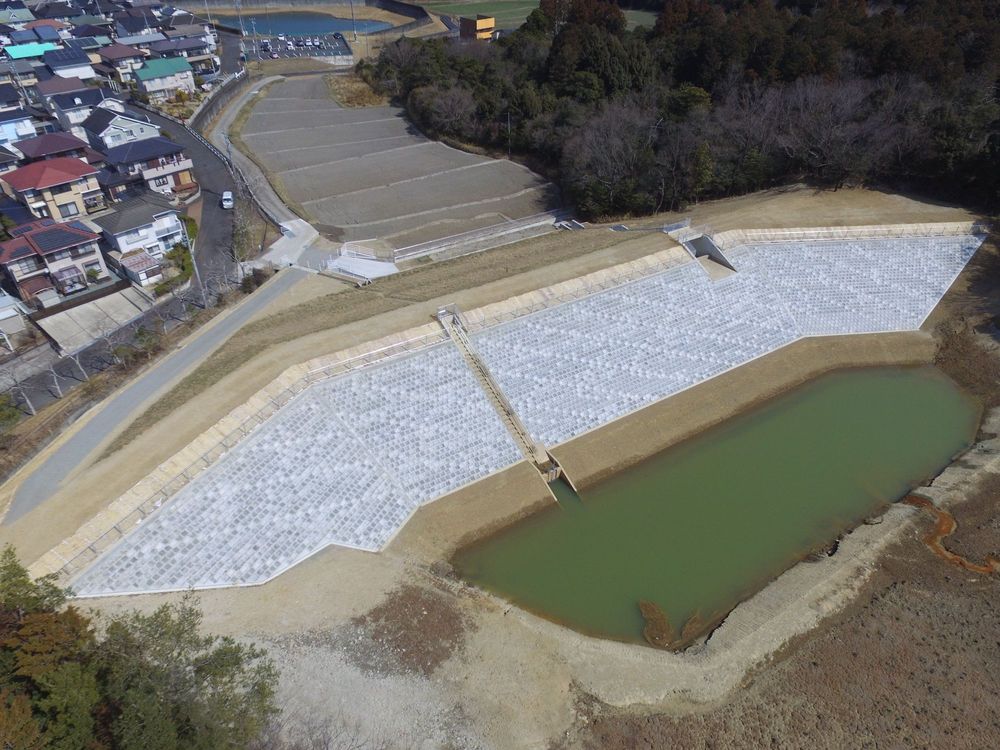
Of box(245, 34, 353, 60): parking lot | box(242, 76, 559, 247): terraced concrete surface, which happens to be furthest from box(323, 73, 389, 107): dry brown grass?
box(245, 34, 353, 60): parking lot

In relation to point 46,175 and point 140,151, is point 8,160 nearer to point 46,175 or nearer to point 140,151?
point 46,175

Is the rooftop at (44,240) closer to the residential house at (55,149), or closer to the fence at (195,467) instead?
the residential house at (55,149)

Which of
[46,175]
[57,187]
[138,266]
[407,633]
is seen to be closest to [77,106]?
[46,175]

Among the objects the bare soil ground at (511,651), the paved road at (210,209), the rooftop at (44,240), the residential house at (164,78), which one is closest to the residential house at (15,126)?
the paved road at (210,209)

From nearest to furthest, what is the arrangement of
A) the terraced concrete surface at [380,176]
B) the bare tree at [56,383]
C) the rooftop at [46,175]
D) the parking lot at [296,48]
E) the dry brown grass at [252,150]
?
the bare tree at [56,383]
the rooftop at [46,175]
the terraced concrete surface at [380,176]
the dry brown grass at [252,150]
the parking lot at [296,48]

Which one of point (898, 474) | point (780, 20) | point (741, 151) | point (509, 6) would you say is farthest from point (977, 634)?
point (509, 6)

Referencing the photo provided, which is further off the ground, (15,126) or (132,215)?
(15,126)
